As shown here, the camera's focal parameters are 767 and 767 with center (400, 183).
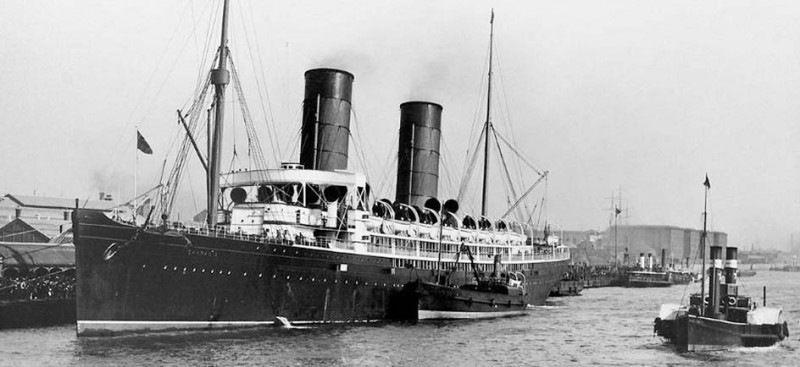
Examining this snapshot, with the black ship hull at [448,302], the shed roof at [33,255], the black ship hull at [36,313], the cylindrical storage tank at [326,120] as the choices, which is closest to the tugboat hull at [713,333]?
the black ship hull at [448,302]

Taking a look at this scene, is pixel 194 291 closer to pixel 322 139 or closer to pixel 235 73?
pixel 235 73

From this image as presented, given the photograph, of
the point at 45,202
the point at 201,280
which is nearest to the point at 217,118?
the point at 201,280

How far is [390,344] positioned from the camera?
1091 inches

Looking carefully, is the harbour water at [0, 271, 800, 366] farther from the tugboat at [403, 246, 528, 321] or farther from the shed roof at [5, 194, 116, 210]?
the shed roof at [5, 194, 116, 210]

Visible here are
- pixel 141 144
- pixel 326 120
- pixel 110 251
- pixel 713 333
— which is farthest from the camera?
pixel 326 120

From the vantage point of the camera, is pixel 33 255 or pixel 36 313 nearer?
pixel 36 313

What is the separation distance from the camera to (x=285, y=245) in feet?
97.6

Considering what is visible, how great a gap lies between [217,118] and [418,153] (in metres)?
18.3

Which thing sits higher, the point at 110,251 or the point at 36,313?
the point at 110,251

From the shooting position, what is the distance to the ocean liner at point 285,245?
2598 cm

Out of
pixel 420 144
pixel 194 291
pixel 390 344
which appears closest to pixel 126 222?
pixel 194 291

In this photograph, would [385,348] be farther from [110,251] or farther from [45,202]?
[45,202]

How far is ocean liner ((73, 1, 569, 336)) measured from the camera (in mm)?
25984

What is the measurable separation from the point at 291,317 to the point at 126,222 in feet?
25.4
